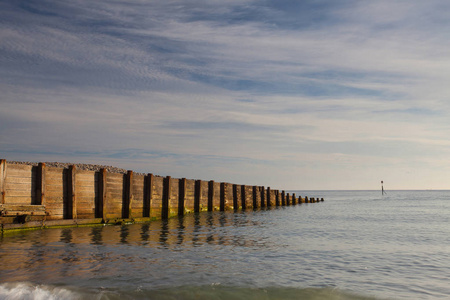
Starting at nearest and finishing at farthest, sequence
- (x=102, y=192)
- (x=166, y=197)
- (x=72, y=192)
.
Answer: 1. (x=72, y=192)
2. (x=102, y=192)
3. (x=166, y=197)

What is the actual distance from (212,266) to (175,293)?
260 centimetres

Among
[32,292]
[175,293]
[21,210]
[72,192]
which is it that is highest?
[72,192]

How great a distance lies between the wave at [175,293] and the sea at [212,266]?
2 centimetres

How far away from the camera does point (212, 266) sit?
10125 mm

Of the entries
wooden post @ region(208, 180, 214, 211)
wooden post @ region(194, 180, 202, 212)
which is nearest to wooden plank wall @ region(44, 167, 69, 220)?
wooden post @ region(194, 180, 202, 212)

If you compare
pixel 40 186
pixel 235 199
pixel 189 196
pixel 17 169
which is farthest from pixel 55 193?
pixel 235 199

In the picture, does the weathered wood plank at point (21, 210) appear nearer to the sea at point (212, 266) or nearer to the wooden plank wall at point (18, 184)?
the wooden plank wall at point (18, 184)

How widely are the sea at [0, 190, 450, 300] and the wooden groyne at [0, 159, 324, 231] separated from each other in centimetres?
75

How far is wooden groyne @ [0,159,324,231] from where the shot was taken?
14.3m

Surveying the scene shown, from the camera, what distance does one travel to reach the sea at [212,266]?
784 cm

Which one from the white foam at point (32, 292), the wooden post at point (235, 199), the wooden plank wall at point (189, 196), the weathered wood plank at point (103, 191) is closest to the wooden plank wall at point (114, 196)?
the weathered wood plank at point (103, 191)

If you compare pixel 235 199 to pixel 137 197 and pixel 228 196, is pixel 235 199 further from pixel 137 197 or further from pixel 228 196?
pixel 137 197

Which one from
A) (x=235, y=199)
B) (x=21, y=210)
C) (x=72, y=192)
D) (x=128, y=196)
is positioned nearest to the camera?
(x=21, y=210)

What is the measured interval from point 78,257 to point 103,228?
694 cm
